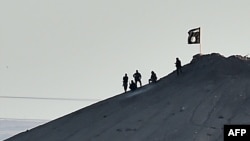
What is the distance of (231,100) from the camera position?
61.5 m

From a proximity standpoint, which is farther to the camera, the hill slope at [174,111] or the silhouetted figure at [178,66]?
the silhouetted figure at [178,66]

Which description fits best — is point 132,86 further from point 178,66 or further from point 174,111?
point 174,111

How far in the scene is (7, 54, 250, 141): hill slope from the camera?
56656mm

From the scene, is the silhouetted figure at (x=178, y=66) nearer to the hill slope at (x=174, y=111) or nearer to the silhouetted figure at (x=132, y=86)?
the hill slope at (x=174, y=111)

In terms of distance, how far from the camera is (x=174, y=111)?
61.6m

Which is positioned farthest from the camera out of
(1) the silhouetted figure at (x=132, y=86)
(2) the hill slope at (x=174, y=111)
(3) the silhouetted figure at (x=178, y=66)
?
(1) the silhouetted figure at (x=132, y=86)

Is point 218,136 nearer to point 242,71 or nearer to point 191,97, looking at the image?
point 191,97

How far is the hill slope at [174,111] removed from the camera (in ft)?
186

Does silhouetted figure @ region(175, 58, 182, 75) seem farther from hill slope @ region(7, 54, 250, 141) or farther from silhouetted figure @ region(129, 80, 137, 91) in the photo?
silhouetted figure @ region(129, 80, 137, 91)

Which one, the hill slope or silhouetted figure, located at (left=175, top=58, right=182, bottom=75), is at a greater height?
silhouetted figure, located at (left=175, top=58, right=182, bottom=75)

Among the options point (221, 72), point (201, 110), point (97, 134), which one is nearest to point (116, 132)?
point (97, 134)

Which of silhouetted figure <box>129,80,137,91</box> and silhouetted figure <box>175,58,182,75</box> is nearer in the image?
silhouetted figure <box>175,58,182,75</box>

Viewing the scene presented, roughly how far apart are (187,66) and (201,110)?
1575 cm

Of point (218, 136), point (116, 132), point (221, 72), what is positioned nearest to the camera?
point (218, 136)
